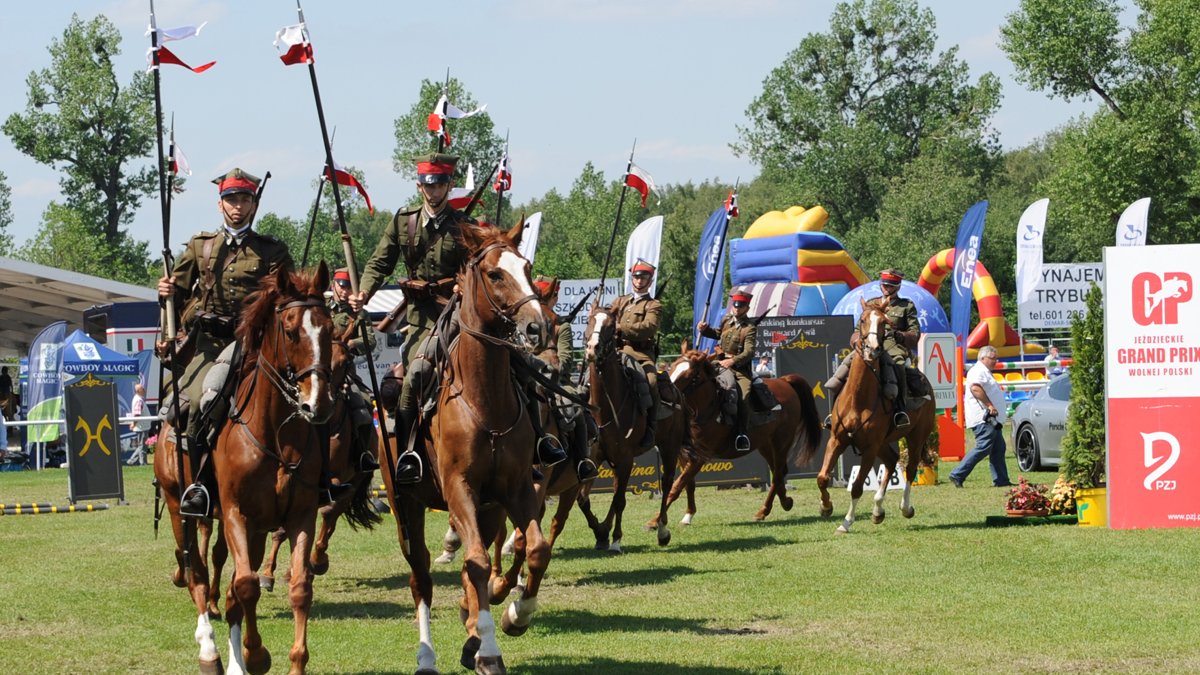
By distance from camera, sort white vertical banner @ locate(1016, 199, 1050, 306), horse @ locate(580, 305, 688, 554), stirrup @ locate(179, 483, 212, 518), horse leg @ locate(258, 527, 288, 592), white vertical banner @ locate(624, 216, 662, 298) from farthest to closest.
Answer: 1. white vertical banner @ locate(1016, 199, 1050, 306)
2. white vertical banner @ locate(624, 216, 662, 298)
3. horse @ locate(580, 305, 688, 554)
4. horse leg @ locate(258, 527, 288, 592)
5. stirrup @ locate(179, 483, 212, 518)

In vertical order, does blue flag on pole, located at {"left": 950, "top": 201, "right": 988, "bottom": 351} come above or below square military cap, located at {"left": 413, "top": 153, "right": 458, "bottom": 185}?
above

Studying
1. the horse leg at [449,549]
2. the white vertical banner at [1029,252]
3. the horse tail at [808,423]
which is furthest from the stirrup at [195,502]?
the white vertical banner at [1029,252]

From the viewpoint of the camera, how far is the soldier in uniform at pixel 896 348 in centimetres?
1894

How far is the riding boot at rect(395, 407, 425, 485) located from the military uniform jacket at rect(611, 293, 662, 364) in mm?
7489

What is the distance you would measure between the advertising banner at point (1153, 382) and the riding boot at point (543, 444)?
8356 mm

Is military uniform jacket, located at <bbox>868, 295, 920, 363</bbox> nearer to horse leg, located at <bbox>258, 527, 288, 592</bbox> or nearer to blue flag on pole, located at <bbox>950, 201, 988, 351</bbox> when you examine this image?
horse leg, located at <bbox>258, 527, 288, 592</bbox>

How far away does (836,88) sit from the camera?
87.6 meters

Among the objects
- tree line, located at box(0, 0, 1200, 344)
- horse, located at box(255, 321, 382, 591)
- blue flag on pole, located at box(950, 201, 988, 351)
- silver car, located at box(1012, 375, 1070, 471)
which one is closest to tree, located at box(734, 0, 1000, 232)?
tree line, located at box(0, 0, 1200, 344)

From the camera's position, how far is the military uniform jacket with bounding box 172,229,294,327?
35.1 feet

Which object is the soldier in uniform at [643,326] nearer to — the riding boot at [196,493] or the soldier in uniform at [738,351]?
the soldier in uniform at [738,351]

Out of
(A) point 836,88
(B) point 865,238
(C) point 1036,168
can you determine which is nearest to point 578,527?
(B) point 865,238

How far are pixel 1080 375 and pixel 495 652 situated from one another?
10.4 m

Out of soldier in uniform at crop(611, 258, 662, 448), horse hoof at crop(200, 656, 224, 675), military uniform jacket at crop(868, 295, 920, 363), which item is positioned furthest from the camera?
military uniform jacket at crop(868, 295, 920, 363)

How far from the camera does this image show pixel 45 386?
112 feet
